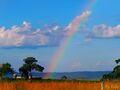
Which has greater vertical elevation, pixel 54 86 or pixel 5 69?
pixel 5 69

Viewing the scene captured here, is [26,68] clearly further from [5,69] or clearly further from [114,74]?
[114,74]

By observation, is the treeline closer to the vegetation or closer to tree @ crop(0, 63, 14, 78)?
tree @ crop(0, 63, 14, 78)

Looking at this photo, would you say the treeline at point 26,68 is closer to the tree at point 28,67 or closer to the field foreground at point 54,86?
the tree at point 28,67

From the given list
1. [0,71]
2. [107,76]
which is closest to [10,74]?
[0,71]

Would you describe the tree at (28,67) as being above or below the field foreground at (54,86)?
above

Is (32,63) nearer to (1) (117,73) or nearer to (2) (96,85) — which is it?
(1) (117,73)

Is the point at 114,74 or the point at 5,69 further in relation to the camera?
the point at 5,69

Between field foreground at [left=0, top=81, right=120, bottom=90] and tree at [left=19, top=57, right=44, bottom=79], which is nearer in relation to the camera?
field foreground at [left=0, top=81, right=120, bottom=90]

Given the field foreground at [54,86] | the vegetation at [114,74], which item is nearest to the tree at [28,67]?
the vegetation at [114,74]

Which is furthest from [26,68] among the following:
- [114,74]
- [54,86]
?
[54,86]

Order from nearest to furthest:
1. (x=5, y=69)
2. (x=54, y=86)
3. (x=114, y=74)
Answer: (x=54, y=86) → (x=114, y=74) → (x=5, y=69)

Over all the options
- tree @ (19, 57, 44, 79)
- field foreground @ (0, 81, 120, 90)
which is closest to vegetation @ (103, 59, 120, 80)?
tree @ (19, 57, 44, 79)

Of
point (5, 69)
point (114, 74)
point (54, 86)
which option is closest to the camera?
point (54, 86)

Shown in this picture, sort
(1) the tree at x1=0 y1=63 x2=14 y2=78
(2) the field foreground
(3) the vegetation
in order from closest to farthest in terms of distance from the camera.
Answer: (2) the field foreground < (3) the vegetation < (1) the tree at x1=0 y1=63 x2=14 y2=78
